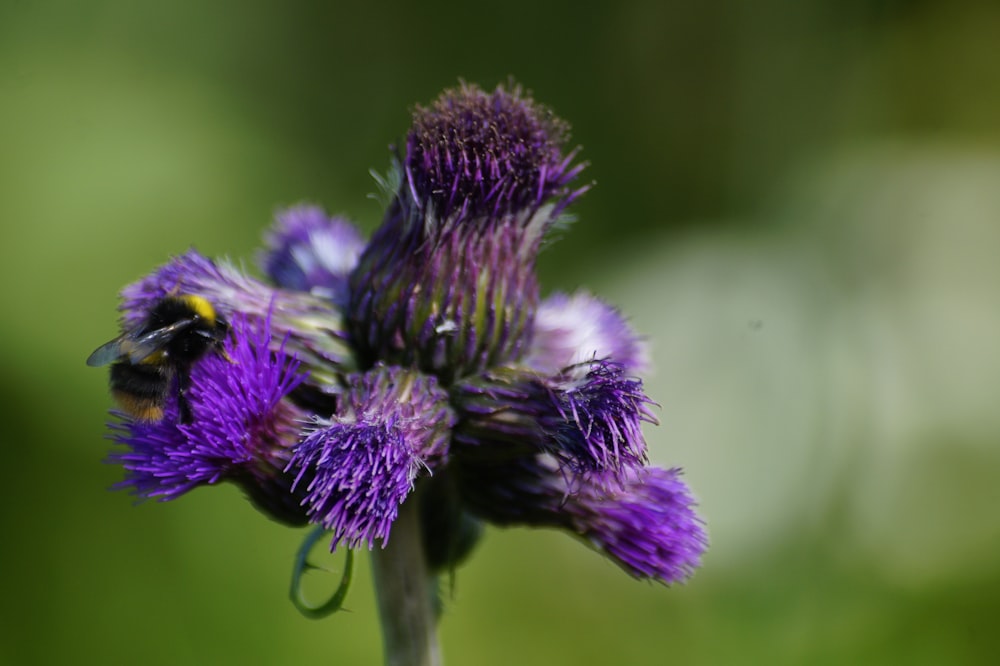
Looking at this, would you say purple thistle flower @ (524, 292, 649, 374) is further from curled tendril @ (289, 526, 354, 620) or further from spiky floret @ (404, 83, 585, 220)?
curled tendril @ (289, 526, 354, 620)

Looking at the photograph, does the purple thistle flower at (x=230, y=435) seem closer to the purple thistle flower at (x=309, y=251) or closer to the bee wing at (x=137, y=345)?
the bee wing at (x=137, y=345)

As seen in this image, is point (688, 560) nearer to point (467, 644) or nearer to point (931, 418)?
point (467, 644)

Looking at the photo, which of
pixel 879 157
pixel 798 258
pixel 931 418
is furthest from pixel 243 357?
pixel 879 157

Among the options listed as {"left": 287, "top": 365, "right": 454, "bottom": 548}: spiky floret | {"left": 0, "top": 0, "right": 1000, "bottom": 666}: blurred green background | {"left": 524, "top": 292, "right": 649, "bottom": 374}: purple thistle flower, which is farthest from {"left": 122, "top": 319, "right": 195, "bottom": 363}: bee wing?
{"left": 0, "top": 0, "right": 1000, "bottom": 666}: blurred green background

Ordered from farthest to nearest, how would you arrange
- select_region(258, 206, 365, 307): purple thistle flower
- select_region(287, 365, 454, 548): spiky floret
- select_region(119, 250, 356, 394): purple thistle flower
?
select_region(258, 206, 365, 307): purple thistle flower < select_region(119, 250, 356, 394): purple thistle flower < select_region(287, 365, 454, 548): spiky floret

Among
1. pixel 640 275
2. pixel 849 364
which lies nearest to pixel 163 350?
pixel 849 364

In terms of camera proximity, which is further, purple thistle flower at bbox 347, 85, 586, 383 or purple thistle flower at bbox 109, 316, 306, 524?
purple thistle flower at bbox 347, 85, 586, 383

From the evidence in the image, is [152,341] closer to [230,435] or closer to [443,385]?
[230,435]

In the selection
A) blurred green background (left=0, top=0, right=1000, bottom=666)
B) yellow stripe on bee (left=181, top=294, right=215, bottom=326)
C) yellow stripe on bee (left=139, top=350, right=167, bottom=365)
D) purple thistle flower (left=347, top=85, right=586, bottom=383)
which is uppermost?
blurred green background (left=0, top=0, right=1000, bottom=666)
